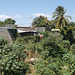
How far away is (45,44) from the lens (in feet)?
27.9

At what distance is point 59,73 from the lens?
579 cm

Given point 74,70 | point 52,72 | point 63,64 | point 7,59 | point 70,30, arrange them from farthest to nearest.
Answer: point 70,30 < point 63,64 < point 74,70 < point 52,72 < point 7,59

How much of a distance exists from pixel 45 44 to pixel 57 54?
1280 millimetres

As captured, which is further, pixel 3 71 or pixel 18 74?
pixel 18 74

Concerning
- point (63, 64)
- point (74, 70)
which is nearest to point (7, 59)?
point (74, 70)

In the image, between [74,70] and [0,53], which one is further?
[74,70]

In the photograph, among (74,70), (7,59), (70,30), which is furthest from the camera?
(70,30)

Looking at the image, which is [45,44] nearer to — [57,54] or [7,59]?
[57,54]

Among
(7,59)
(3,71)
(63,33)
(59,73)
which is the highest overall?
(63,33)

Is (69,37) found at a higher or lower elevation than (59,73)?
higher

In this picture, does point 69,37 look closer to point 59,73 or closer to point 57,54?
point 57,54

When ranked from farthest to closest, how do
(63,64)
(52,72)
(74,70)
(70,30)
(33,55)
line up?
1. (70,30)
2. (33,55)
3. (63,64)
4. (74,70)
5. (52,72)

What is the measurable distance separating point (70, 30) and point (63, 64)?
296 inches

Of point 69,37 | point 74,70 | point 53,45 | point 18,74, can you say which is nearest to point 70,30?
point 69,37
